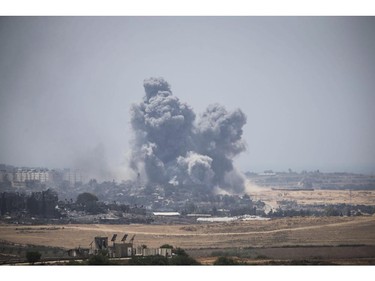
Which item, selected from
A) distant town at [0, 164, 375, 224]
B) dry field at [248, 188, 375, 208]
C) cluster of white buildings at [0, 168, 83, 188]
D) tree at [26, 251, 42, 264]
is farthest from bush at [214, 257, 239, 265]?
cluster of white buildings at [0, 168, 83, 188]

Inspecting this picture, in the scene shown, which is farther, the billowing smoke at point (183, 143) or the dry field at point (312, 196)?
the billowing smoke at point (183, 143)

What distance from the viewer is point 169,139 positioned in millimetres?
39219

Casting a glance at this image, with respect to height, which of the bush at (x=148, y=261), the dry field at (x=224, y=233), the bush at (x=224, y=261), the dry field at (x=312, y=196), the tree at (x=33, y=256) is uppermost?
the dry field at (x=312, y=196)

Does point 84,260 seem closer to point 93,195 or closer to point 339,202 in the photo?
point 93,195

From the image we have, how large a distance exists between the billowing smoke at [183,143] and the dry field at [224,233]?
3187 millimetres

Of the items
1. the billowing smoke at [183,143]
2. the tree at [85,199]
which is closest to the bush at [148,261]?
the tree at [85,199]

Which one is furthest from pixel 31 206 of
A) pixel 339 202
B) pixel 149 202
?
pixel 339 202

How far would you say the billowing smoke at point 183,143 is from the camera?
36.7 metres

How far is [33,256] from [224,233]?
7112 mm

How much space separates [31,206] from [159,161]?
20.0ft

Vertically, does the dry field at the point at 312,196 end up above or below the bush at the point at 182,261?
above

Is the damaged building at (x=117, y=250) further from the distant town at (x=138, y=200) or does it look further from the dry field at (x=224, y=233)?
the distant town at (x=138, y=200)

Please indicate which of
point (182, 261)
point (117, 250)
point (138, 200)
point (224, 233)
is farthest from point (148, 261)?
point (138, 200)

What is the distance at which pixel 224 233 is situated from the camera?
111 ft
